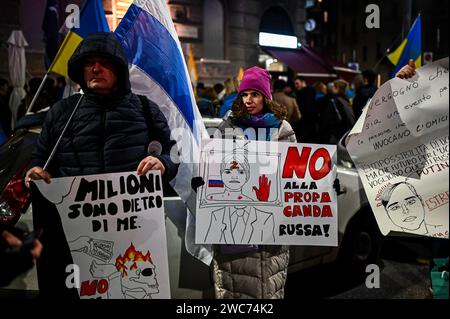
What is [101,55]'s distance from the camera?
2.50 meters

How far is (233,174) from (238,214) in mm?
242

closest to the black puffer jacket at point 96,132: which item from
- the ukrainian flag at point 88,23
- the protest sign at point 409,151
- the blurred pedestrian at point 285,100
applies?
the ukrainian flag at point 88,23

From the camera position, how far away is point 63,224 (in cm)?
253

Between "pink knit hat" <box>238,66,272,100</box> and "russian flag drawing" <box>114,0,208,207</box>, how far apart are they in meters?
0.39

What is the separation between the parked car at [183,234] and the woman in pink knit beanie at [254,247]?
0.48 metres

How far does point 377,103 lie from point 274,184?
84cm

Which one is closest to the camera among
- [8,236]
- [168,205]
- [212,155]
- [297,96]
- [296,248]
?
[8,236]

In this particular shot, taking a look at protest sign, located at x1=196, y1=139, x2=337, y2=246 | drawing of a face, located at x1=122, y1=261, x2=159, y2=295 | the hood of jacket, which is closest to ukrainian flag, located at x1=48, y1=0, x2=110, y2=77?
the hood of jacket

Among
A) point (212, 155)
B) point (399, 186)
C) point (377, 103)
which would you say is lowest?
point (399, 186)

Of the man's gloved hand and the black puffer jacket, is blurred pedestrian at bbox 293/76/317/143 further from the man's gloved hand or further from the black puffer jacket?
the black puffer jacket

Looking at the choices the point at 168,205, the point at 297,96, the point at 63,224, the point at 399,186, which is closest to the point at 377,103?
the point at 399,186

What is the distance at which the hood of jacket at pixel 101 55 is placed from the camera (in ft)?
8.13

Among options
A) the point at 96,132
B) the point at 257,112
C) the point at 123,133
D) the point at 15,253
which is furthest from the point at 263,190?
the point at 15,253

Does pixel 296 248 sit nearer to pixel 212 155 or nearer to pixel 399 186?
pixel 399 186
